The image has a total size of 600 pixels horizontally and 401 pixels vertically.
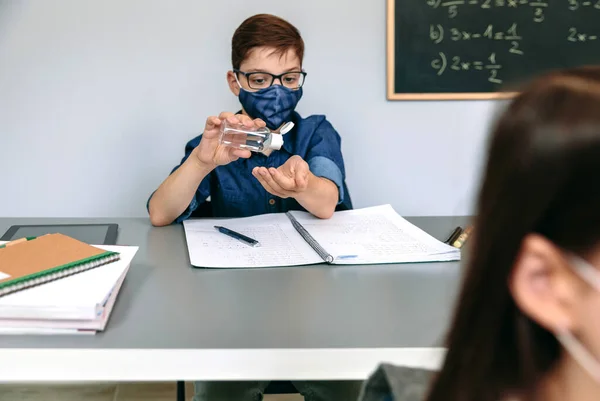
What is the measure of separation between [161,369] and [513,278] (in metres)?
0.37

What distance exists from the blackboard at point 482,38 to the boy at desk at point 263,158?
0.45m

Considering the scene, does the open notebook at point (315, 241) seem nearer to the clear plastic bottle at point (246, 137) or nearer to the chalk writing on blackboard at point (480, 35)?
the clear plastic bottle at point (246, 137)

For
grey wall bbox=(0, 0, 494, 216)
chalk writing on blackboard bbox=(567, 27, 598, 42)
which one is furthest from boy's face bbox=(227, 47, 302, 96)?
chalk writing on blackboard bbox=(567, 27, 598, 42)

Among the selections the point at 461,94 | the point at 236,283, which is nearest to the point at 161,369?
the point at 236,283

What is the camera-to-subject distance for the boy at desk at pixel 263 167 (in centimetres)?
102

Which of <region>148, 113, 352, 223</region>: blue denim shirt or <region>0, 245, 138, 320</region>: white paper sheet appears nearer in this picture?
<region>0, 245, 138, 320</region>: white paper sheet

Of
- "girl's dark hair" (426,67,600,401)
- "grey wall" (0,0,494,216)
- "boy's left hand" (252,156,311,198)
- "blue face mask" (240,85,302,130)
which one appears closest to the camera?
"girl's dark hair" (426,67,600,401)

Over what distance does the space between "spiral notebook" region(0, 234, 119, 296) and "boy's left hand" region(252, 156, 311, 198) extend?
302mm

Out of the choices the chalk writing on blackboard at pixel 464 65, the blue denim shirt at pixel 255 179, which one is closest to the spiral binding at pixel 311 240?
the blue denim shirt at pixel 255 179

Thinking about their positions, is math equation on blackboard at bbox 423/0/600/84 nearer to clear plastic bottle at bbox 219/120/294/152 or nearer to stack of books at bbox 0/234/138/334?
clear plastic bottle at bbox 219/120/294/152

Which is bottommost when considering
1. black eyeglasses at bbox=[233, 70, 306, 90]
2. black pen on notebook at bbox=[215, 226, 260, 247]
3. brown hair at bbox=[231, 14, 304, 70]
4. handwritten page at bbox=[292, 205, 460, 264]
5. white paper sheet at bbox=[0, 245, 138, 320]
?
handwritten page at bbox=[292, 205, 460, 264]

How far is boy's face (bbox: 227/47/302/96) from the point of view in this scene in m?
1.23

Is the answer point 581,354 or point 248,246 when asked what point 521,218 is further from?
point 248,246

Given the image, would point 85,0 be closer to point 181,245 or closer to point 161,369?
point 181,245
